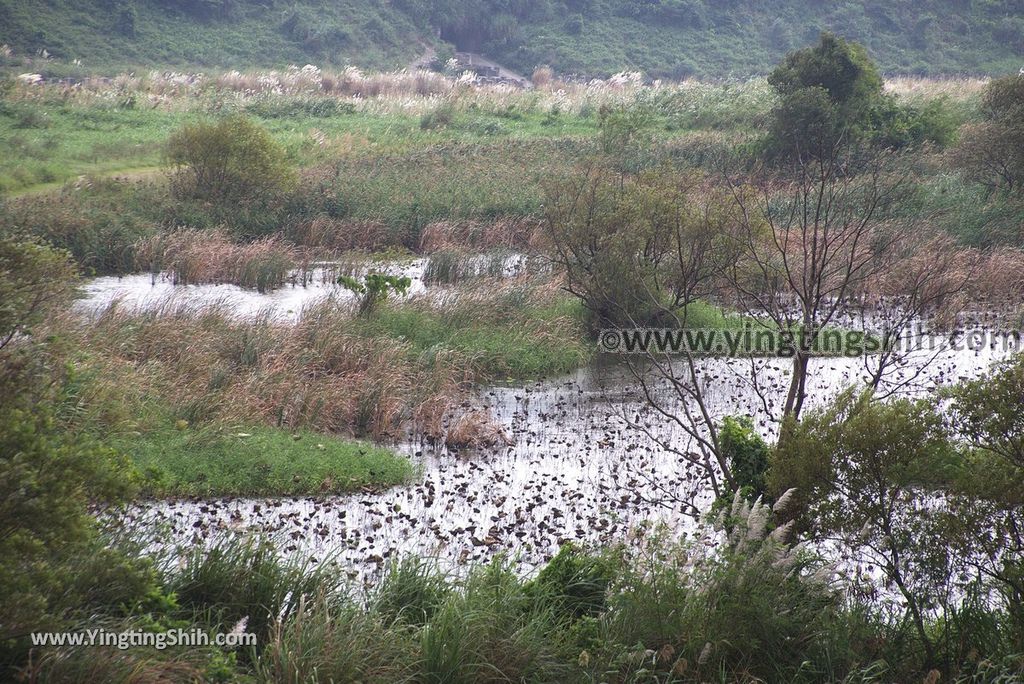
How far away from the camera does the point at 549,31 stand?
234 ft

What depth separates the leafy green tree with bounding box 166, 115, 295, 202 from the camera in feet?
75.7

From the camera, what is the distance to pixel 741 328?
53.8 feet

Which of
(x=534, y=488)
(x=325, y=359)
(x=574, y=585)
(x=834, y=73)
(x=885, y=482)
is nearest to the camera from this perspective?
(x=885, y=482)

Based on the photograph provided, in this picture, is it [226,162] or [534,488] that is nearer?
[534,488]

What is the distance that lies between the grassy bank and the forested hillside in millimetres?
50215

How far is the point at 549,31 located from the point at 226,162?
170ft

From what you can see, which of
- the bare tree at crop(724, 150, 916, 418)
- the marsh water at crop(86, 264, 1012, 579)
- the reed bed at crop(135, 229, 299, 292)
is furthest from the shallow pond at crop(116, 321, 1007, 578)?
the reed bed at crop(135, 229, 299, 292)

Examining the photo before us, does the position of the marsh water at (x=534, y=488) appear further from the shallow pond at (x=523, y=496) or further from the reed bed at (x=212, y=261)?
the reed bed at (x=212, y=261)

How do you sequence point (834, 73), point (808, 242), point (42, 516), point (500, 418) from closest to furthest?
1. point (42, 516)
2. point (500, 418)
3. point (808, 242)
4. point (834, 73)

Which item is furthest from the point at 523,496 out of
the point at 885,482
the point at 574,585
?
the point at 885,482

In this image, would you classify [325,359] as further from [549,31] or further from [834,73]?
[549,31]

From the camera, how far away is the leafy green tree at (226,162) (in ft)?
75.7

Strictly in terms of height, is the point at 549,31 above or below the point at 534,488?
above

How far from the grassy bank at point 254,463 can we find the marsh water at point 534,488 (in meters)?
0.18
